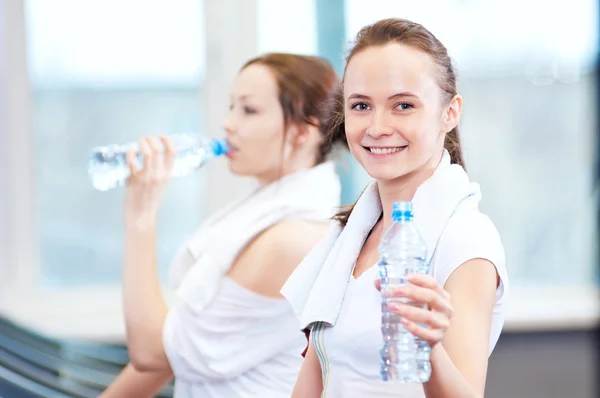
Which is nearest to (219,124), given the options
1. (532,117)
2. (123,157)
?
(532,117)

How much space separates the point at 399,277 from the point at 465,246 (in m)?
0.09

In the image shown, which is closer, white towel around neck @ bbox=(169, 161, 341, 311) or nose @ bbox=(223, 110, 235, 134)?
white towel around neck @ bbox=(169, 161, 341, 311)

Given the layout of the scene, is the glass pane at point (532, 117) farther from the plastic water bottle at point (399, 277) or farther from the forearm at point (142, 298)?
the plastic water bottle at point (399, 277)

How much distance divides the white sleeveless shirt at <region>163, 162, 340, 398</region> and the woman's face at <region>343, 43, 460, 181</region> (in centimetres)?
52

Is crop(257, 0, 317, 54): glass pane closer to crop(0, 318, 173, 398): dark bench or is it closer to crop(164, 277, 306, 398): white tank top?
crop(0, 318, 173, 398): dark bench

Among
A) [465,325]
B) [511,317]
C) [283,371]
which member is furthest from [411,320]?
[511,317]

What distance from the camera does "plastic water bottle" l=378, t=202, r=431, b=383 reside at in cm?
91

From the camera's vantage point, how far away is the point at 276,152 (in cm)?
169

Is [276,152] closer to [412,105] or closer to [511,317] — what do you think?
[412,105]

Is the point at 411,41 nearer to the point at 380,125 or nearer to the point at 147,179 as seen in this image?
the point at 380,125

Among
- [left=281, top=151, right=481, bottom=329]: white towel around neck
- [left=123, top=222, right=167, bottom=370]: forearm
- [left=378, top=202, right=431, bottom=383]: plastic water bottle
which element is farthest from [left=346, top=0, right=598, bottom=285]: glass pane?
[left=378, top=202, right=431, bottom=383]: plastic water bottle

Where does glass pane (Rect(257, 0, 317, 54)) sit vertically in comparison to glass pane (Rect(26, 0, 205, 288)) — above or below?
above

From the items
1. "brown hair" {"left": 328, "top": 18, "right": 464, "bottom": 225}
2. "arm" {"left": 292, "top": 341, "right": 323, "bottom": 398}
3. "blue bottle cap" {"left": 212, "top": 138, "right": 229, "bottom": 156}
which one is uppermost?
"brown hair" {"left": 328, "top": 18, "right": 464, "bottom": 225}

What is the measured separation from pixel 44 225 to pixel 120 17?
2.60ft
